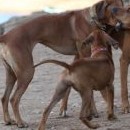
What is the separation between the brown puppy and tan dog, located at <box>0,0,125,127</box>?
94cm

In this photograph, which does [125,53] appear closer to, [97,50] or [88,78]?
[97,50]

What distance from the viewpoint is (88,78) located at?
8297 mm

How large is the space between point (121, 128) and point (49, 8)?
632 inches

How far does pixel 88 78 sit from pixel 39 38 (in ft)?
5.36

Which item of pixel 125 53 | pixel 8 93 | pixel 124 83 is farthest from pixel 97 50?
pixel 8 93

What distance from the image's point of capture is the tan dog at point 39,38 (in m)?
9.14

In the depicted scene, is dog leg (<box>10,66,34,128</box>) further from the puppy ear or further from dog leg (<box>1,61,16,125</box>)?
the puppy ear

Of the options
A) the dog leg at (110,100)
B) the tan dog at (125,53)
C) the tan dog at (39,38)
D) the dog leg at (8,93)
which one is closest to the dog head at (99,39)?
the dog leg at (110,100)

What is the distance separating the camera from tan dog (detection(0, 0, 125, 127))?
9141mm

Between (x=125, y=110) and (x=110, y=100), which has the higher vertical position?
(x=110, y=100)

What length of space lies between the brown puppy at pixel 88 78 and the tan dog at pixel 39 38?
94 centimetres

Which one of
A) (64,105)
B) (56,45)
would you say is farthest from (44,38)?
(64,105)

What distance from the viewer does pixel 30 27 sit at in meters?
9.47

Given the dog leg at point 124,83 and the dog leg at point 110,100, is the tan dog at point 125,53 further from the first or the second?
the dog leg at point 110,100
